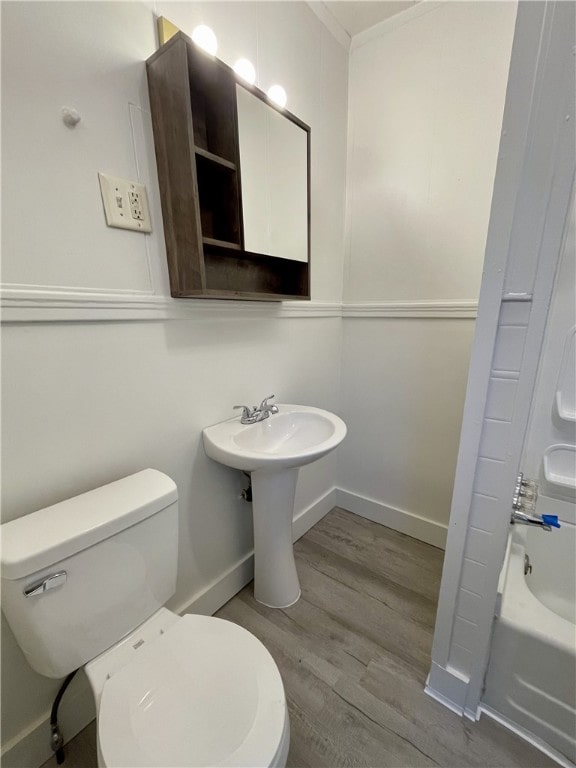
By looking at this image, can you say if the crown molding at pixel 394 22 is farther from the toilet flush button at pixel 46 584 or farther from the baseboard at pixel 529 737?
the baseboard at pixel 529 737

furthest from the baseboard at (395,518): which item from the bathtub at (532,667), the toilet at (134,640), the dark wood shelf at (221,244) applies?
the dark wood shelf at (221,244)

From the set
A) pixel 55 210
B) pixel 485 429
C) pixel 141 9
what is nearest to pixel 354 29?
pixel 141 9

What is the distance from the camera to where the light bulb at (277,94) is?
120cm

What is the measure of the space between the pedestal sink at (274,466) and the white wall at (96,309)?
14cm

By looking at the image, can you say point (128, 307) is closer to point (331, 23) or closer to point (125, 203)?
point (125, 203)

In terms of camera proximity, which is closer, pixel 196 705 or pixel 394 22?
pixel 196 705

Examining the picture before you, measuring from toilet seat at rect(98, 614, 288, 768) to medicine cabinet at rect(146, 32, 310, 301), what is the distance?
95 cm

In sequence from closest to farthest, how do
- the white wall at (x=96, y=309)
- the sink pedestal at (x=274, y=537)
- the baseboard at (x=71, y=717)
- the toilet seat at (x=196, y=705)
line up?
the toilet seat at (x=196, y=705) → the white wall at (x=96, y=309) → the baseboard at (x=71, y=717) → the sink pedestal at (x=274, y=537)

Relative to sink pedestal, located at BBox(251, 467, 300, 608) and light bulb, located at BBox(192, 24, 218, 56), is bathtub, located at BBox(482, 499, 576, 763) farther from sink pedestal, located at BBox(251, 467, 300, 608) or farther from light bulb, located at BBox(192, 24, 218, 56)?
light bulb, located at BBox(192, 24, 218, 56)

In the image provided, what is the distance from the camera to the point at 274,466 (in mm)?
994

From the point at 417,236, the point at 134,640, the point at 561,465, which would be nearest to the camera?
the point at 134,640

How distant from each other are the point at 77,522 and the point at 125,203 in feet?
2.73

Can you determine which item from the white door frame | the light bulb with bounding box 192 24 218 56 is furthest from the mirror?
the white door frame

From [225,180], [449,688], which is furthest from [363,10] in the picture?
[449,688]
